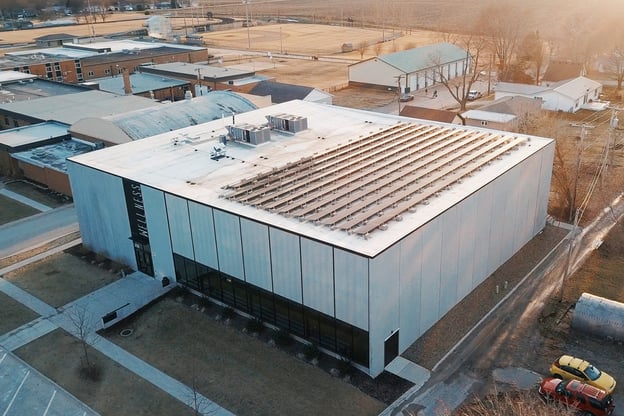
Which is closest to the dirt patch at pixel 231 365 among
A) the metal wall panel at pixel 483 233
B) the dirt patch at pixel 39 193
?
the metal wall panel at pixel 483 233

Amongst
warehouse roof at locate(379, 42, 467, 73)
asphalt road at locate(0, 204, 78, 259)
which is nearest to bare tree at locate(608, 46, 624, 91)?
warehouse roof at locate(379, 42, 467, 73)

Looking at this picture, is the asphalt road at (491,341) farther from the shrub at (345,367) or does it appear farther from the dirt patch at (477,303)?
the shrub at (345,367)

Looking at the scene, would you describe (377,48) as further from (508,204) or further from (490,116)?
(508,204)

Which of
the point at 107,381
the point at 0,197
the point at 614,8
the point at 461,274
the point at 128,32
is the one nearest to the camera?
the point at 107,381

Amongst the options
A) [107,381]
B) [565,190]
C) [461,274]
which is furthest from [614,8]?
[107,381]

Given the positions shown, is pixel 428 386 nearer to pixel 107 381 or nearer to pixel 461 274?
pixel 461 274

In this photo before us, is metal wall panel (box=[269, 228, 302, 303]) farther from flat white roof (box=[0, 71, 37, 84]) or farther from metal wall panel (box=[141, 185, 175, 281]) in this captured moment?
flat white roof (box=[0, 71, 37, 84])

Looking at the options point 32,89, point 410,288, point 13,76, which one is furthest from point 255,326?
point 13,76
